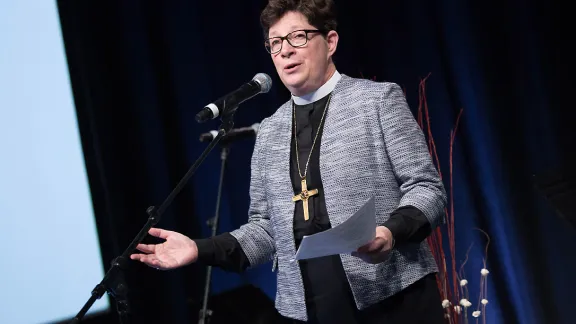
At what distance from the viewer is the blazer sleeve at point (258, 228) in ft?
5.58

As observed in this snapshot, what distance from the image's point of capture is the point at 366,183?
1.53 m

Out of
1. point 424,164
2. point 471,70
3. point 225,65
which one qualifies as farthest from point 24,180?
point 471,70

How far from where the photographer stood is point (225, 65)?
3459 mm

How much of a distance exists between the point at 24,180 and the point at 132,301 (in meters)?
0.81

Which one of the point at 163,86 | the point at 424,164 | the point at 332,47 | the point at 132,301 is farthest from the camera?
the point at 163,86

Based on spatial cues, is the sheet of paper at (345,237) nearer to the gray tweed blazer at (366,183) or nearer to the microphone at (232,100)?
the gray tweed blazer at (366,183)

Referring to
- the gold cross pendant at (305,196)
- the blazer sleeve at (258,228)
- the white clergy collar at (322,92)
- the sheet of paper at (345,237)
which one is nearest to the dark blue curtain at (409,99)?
the blazer sleeve at (258,228)

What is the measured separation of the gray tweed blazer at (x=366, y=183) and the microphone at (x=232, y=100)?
0.19 meters

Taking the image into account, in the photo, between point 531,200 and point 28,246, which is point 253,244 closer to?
point 28,246

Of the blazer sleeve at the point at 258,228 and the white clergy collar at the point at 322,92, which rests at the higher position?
the white clergy collar at the point at 322,92

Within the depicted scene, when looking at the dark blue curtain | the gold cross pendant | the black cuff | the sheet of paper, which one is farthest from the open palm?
the dark blue curtain

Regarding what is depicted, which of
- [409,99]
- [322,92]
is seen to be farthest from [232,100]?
[409,99]

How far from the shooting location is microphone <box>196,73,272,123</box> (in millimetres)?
1510

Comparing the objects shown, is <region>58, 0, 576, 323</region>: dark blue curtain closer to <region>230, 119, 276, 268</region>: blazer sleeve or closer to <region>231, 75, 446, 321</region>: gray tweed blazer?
<region>230, 119, 276, 268</region>: blazer sleeve
